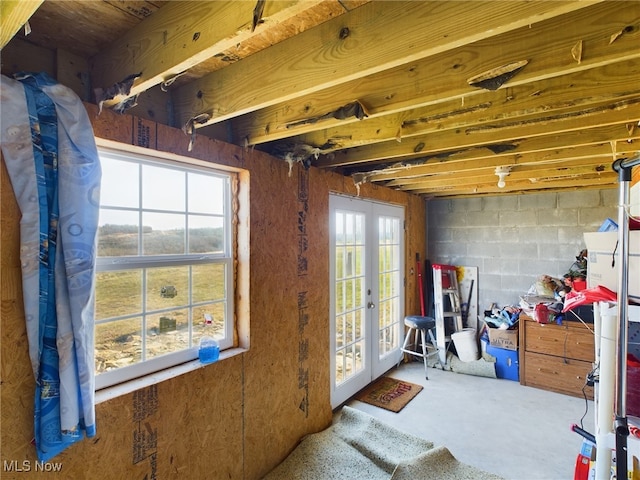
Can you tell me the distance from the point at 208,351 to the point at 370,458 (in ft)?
4.86

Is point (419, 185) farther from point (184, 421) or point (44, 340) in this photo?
point (44, 340)

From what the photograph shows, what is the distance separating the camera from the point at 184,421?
1845mm

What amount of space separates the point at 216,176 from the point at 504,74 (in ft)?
5.50

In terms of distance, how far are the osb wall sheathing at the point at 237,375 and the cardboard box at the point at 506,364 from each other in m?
2.31

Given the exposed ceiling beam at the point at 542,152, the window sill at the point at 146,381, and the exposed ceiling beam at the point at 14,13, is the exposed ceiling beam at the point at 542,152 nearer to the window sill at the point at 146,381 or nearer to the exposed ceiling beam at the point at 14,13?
the window sill at the point at 146,381

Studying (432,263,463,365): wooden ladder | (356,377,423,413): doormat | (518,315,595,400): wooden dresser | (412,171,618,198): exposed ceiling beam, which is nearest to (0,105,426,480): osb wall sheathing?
(356,377,423,413): doormat

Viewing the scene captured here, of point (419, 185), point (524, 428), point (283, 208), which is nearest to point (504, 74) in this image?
point (283, 208)

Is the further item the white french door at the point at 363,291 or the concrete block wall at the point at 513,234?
the concrete block wall at the point at 513,234

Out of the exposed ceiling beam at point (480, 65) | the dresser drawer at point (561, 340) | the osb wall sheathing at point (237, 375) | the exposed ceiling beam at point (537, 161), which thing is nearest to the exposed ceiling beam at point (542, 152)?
the exposed ceiling beam at point (537, 161)

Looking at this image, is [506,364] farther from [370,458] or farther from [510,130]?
[510,130]

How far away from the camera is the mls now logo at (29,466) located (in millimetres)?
1271

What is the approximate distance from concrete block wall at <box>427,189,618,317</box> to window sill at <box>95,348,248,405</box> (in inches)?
151

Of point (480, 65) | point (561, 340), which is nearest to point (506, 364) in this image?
point (561, 340)

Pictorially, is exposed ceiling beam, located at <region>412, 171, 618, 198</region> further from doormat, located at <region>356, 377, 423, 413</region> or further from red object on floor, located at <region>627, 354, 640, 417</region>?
doormat, located at <region>356, 377, 423, 413</region>
